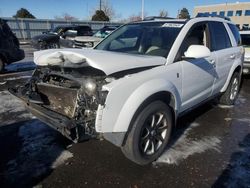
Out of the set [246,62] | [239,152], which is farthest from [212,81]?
[246,62]

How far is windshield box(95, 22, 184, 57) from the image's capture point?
366 cm

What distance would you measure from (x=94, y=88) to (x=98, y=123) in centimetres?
39

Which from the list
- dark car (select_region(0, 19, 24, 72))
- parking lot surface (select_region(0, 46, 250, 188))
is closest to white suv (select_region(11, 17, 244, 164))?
parking lot surface (select_region(0, 46, 250, 188))

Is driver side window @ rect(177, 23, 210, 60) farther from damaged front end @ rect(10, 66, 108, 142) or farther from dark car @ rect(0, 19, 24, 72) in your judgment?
dark car @ rect(0, 19, 24, 72)

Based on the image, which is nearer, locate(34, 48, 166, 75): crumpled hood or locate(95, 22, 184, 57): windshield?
locate(34, 48, 166, 75): crumpled hood

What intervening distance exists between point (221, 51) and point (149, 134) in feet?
8.41

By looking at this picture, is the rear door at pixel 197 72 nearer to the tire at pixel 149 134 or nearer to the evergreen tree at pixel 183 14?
the tire at pixel 149 134

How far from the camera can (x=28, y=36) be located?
27516 millimetres

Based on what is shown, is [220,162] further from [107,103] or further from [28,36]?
[28,36]

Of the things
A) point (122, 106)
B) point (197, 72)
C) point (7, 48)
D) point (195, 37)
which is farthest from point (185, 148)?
point (7, 48)

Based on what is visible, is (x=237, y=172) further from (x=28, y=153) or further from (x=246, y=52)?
(x=246, y=52)

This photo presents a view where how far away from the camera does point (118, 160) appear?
3365 millimetres

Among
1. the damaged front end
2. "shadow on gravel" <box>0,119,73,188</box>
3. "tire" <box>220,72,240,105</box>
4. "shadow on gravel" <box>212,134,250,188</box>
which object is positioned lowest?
"shadow on gravel" <box>212,134,250,188</box>

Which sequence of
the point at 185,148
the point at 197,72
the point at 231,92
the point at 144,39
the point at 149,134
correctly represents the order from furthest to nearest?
the point at 231,92
the point at 144,39
the point at 197,72
the point at 185,148
the point at 149,134
